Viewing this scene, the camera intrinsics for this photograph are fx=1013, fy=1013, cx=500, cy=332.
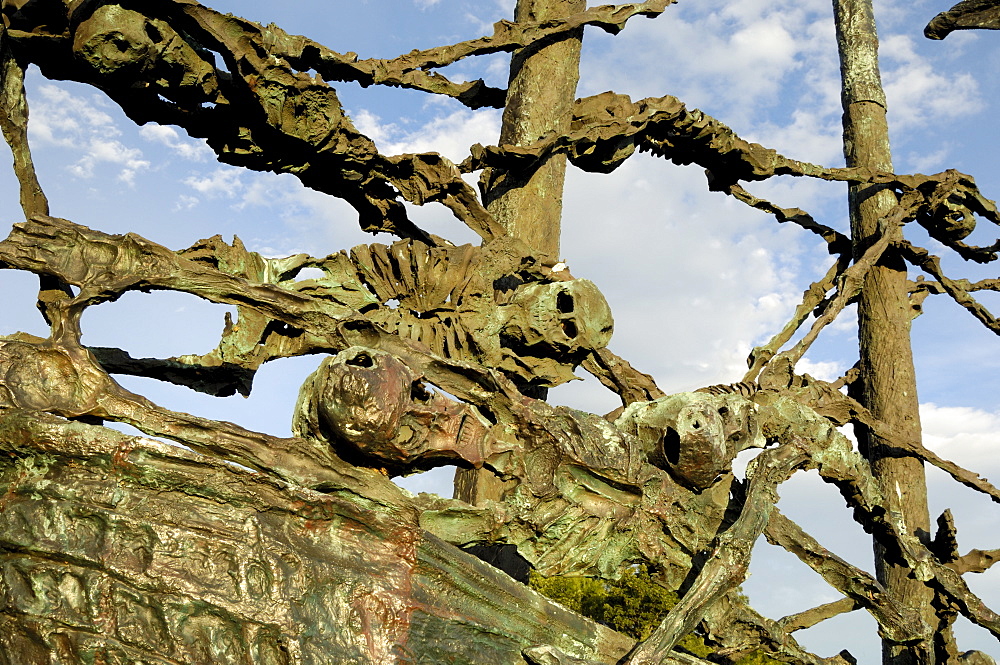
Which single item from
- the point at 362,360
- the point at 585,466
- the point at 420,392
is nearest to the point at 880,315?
the point at 585,466

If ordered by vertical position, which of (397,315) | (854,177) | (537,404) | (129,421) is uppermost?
(854,177)

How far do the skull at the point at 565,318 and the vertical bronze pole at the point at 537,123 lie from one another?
1.46 m

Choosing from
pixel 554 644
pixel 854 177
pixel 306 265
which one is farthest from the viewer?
pixel 854 177

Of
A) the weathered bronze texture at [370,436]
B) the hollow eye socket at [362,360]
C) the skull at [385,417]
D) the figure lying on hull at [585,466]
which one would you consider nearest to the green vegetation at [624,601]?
the weathered bronze texture at [370,436]

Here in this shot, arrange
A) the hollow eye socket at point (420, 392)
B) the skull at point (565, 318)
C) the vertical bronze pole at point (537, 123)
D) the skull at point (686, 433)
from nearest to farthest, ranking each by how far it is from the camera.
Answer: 1. the hollow eye socket at point (420, 392)
2. the skull at point (686, 433)
3. the skull at point (565, 318)
4. the vertical bronze pole at point (537, 123)

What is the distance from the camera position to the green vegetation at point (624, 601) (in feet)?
32.4

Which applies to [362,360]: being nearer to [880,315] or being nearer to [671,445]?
[671,445]

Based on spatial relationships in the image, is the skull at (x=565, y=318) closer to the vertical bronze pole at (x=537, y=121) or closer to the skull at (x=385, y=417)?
the skull at (x=385, y=417)

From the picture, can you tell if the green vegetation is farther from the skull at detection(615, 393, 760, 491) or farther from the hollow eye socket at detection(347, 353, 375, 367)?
the hollow eye socket at detection(347, 353, 375, 367)

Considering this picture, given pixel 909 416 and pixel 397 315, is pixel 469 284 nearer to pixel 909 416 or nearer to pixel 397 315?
pixel 397 315

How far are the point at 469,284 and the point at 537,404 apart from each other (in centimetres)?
128

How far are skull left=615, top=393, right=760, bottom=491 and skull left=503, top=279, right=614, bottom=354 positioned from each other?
1.68ft

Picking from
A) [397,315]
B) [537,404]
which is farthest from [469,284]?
[537,404]

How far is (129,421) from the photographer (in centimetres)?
327
